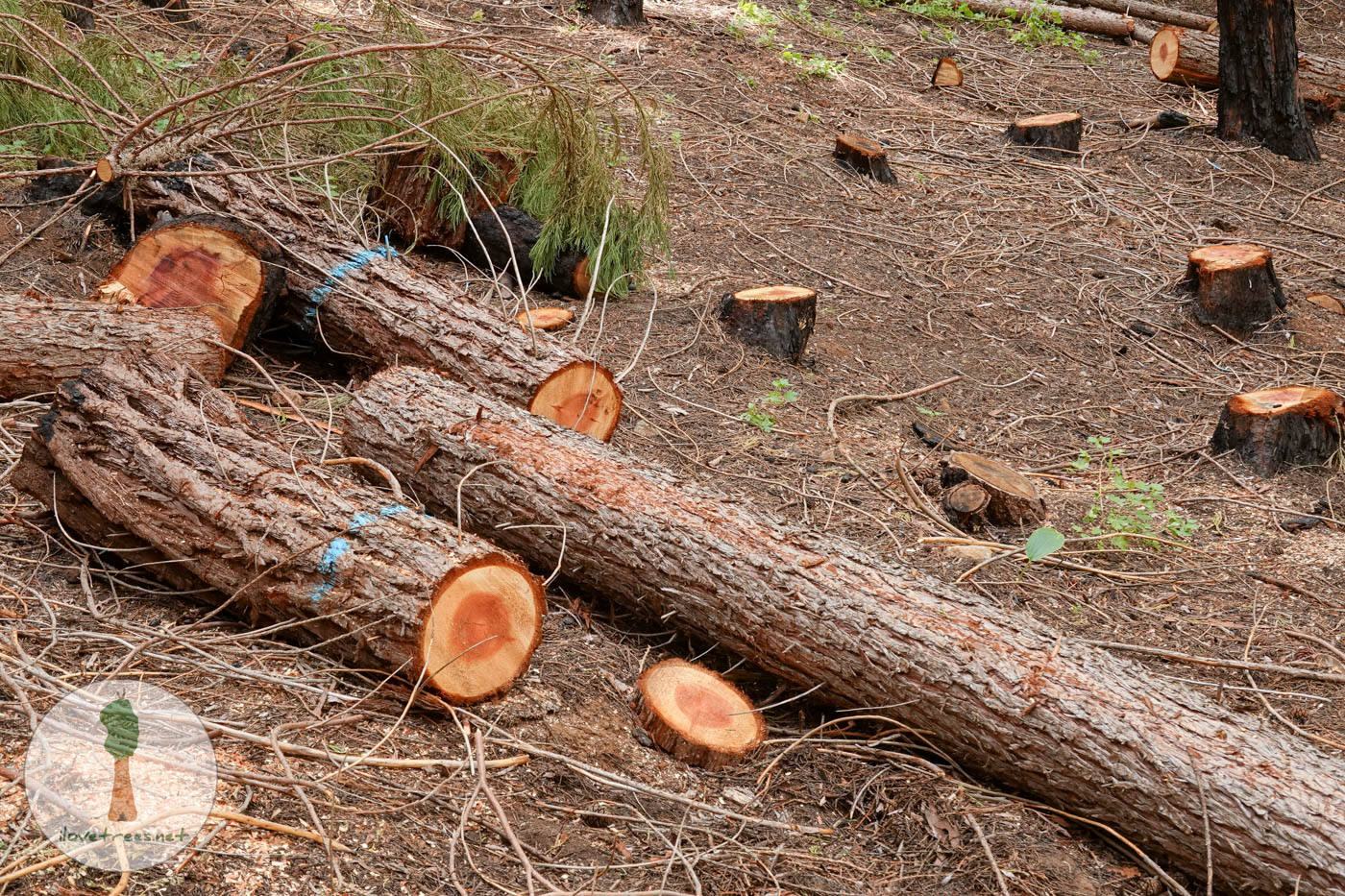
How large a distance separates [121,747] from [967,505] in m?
2.80

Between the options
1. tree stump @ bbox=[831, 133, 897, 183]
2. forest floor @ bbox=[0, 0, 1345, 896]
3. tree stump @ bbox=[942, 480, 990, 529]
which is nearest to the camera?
forest floor @ bbox=[0, 0, 1345, 896]

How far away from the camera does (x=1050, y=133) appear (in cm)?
756

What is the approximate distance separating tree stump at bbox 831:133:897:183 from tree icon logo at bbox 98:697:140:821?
5.74 metres

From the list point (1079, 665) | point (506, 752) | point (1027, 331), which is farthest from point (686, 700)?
point (1027, 331)

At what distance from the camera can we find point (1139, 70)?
955cm

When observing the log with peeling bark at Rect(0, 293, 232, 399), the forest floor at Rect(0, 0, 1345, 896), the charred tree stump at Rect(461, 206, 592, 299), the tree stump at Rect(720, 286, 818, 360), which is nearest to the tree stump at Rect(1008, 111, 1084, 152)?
the forest floor at Rect(0, 0, 1345, 896)

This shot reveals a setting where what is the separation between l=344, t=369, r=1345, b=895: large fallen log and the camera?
7.84 feet

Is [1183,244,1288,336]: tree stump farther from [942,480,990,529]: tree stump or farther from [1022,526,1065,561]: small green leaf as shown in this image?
[1022,526,1065,561]: small green leaf

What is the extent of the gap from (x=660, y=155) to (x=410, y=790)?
11.4 feet

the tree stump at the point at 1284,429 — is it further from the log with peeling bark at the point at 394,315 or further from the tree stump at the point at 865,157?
the tree stump at the point at 865,157

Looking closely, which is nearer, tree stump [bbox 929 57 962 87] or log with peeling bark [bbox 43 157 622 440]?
log with peeling bark [bbox 43 157 622 440]

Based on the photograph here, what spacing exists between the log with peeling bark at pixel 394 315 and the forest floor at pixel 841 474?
29 cm

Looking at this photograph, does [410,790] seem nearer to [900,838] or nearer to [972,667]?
[900,838]

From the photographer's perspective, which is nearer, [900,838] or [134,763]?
[134,763]
